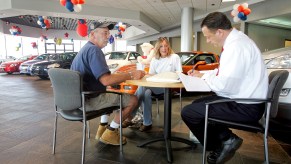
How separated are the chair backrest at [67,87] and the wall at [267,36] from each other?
9.92 metres

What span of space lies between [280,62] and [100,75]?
1.77 meters

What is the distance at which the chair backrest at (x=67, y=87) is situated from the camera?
175cm

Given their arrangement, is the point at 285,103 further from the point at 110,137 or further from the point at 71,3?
the point at 71,3

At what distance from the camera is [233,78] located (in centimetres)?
143

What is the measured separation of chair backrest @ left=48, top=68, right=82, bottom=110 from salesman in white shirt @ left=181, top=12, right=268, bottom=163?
3.01ft

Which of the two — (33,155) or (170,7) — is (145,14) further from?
(33,155)

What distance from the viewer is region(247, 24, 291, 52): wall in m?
10.1

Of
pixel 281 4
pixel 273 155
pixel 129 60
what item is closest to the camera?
pixel 273 155

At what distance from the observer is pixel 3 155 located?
214cm

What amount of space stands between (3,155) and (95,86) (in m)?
1.18

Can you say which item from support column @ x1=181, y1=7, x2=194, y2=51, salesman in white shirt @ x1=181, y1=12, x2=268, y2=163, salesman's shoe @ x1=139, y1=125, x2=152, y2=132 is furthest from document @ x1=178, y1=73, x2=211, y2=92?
support column @ x1=181, y1=7, x2=194, y2=51

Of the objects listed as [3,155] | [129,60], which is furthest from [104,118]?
[129,60]

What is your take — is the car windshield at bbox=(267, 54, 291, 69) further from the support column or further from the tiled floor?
the support column

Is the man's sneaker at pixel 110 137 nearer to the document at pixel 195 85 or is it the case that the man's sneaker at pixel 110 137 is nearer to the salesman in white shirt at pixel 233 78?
the salesman in white shirt at pixel 233 78
